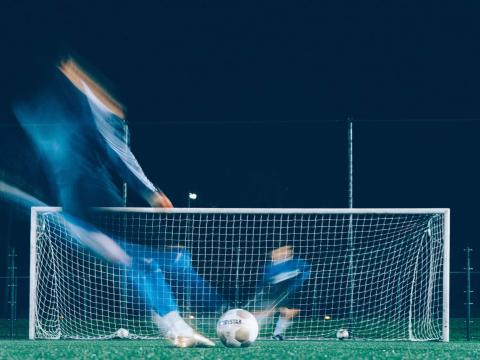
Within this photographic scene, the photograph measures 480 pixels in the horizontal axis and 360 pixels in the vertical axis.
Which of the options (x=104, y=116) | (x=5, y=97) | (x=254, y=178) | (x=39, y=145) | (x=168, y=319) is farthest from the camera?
(x=254, y=178)

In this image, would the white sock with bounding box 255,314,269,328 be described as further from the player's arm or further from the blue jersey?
the player's arm

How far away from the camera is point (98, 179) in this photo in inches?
443

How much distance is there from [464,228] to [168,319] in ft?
42.3

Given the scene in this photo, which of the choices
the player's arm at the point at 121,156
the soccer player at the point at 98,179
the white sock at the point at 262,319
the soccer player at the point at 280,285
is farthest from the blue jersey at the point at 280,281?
the player's arm at the point at 121,156

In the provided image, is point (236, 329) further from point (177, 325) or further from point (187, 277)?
point (187, 277)

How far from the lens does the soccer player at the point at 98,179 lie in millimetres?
10773

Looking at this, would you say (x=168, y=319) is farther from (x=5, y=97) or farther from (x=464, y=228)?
(x=464, y=228)

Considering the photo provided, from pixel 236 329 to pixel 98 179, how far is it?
399 centimetres

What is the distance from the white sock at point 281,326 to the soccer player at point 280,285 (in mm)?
18

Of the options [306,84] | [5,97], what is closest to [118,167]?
[5,97]

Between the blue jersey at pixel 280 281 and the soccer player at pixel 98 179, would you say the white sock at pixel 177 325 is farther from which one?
the blue jersey at pixel 280 281

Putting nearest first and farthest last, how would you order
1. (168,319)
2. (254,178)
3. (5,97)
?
1. (168,319)
2. (5,97)
3. (254,178)

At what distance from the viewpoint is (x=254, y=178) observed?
19.5m

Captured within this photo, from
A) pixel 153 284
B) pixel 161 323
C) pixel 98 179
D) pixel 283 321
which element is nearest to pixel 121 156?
pixel 98 179
